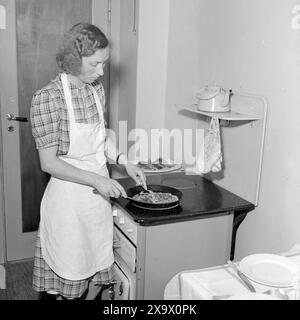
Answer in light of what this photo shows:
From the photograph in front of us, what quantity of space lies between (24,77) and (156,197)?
1.23 meters

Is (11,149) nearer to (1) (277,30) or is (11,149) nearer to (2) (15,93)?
(2) (15,93)

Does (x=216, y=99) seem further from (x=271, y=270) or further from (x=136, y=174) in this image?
(x=271, y=270)

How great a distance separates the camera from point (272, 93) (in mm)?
1721

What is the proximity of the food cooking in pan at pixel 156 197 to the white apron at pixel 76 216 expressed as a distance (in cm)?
16

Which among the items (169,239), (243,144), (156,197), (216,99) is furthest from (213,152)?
(169,239)

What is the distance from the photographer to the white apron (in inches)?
65.4

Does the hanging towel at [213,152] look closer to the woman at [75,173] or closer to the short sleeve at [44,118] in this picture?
the woman at [75,173]

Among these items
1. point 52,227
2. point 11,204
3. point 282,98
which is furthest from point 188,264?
point 11,204

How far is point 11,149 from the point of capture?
2553 millimetres

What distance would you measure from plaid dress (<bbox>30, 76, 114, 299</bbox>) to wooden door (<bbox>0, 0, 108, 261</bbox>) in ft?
2.80

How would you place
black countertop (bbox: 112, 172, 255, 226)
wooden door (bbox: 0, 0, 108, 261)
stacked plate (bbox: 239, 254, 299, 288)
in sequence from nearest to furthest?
stacked plate (bbox: 239, 254, 299, 288) → black countertop (bbox: 112, 172, 255, 226) → wooden door (bbox: 0, 0, 108, 261)

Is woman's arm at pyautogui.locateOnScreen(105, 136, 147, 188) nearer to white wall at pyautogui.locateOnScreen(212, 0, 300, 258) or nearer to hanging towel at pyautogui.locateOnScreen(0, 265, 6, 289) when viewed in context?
white wall at pyautogui.locateOnScreen(212, 0, 300, 258)

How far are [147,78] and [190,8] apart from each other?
1.45 feet

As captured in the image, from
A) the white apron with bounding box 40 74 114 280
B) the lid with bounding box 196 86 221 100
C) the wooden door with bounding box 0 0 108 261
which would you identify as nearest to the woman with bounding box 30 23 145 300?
the white apron with bounding box 40 74 114 280
